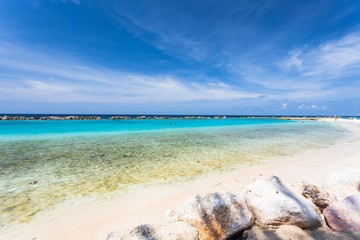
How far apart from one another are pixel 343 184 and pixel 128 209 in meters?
5.29

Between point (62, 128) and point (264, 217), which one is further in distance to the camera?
point (62, 128)

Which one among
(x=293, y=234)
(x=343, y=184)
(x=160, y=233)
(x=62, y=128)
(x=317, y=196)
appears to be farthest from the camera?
(x=62, y=128)

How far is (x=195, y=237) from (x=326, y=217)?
8.32ft

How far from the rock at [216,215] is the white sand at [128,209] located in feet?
4.49

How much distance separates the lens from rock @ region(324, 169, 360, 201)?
14.6 feet

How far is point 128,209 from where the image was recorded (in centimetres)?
530

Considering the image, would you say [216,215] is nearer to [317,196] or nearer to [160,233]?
[160,233]

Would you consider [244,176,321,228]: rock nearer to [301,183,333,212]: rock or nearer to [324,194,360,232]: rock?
[324,194,360,232]: rock

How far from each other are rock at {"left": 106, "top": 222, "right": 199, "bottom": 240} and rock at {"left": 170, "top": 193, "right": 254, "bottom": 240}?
37 centimetres

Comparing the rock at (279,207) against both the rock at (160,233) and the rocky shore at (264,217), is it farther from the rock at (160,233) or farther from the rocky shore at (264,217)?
the rock at (160,233)

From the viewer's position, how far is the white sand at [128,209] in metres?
4.26

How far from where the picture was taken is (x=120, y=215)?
16.3 ft

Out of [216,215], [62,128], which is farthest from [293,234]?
[62,128]

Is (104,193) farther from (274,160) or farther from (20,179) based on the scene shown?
(274,160)
